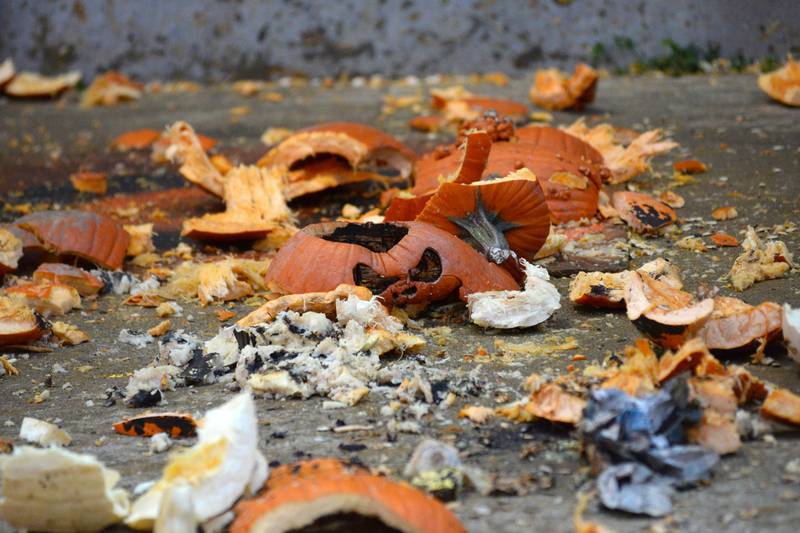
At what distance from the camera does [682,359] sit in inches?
101

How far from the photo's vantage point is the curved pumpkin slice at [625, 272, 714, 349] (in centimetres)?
287

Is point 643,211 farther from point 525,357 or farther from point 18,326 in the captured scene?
point 18,326

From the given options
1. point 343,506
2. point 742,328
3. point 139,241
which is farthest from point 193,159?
point 343,506

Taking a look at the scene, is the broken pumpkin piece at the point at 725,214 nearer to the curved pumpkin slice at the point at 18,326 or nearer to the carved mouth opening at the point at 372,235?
the carved mouth opening at the point at 372,235

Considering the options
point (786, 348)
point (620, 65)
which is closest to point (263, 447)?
point (786, 348)

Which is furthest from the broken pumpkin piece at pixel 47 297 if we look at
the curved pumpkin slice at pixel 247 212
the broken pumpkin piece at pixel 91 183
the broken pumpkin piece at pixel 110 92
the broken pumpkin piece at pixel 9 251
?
the broken pumpkin piece at pixel 110 92

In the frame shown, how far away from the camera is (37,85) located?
873 centimetres

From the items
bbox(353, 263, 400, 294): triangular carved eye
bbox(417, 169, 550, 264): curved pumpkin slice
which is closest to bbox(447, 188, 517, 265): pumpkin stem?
bbox(417, 169, 550, 264): curved pumpkin slice

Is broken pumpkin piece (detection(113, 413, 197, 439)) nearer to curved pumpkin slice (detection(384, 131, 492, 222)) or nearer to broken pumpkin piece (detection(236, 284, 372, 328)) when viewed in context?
broken pumpkin piece (detection(236, 284, 372, 328))

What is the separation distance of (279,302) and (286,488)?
1297 millimetres

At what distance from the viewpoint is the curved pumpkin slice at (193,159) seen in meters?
5.16

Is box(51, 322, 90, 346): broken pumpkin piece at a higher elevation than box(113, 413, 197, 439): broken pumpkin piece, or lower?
lower

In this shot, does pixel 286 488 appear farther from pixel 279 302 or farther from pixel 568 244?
pixel 568 244

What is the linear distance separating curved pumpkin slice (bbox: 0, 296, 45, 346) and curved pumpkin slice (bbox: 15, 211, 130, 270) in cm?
81
